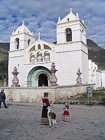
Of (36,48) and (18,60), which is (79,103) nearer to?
(36,48)

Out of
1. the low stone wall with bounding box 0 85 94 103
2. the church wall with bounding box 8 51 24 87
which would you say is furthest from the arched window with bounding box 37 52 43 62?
the low stone wall with bounding box 0 85 94 103

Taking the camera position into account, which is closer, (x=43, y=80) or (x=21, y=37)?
(x=43, y=80)

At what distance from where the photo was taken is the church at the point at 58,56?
69.1 ft

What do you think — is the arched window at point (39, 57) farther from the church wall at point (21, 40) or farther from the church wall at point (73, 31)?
the church wall at point (73, 31)

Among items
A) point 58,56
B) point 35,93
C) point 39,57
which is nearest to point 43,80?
point 39,57

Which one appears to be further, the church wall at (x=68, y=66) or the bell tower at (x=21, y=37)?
the bell tower at (x=21, y=37)

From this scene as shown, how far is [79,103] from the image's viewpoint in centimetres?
1120

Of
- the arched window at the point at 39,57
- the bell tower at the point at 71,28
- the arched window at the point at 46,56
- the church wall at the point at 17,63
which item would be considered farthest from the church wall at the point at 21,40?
the bell tower at the point at 71,28

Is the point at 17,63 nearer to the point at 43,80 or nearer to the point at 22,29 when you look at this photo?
the point at 43,80

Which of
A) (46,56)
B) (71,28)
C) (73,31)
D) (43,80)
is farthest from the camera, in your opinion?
(43,80)

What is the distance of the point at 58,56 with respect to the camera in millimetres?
22031

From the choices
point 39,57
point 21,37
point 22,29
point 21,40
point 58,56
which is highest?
point 22,29

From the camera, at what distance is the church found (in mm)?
21061

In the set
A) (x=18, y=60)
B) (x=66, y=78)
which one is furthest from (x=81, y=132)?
(x=18, y=60)
